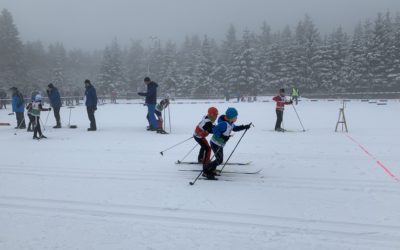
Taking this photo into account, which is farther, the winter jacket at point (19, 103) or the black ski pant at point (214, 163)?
the winter jacket at point (19, 103)

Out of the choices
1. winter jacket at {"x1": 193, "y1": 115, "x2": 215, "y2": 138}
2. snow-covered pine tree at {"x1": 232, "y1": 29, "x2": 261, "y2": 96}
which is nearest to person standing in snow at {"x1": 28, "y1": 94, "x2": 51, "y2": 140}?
winter jacket at {"x1": 193, "y1": 115, "x2": 215, "y2": 138}

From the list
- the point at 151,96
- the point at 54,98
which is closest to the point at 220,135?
the point at 151,96

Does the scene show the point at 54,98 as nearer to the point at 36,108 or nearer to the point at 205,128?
the point at 36,108

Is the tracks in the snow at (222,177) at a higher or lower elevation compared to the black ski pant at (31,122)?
lower

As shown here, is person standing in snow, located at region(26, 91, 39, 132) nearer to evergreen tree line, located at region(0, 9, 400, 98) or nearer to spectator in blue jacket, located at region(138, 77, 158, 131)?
spectator in blue jacket, located at region(138, 77, 158, 131)

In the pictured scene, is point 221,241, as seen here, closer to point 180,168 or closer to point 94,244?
point 94,244

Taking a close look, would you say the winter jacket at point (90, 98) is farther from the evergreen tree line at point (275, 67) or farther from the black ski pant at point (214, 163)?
the evergreen tree line at point (275, 67)

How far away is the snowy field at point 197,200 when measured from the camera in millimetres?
4766

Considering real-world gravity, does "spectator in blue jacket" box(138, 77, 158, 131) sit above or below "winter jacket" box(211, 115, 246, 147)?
above

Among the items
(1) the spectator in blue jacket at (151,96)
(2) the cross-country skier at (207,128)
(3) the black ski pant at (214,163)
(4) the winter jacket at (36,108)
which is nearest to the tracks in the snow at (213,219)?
(3) the black ski pant at (214,163)

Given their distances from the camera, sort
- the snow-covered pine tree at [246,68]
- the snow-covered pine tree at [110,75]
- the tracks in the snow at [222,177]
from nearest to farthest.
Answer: the tracks in the snow at [222,177], the snow-covered pine tree at [246,68], the snow-covered pine tree at [110,75]

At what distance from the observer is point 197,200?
6320 millimetres

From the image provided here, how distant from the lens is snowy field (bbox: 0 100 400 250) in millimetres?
4766

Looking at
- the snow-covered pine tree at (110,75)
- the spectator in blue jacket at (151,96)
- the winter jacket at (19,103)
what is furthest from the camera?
the snow-covered pine tree at (110,75)
